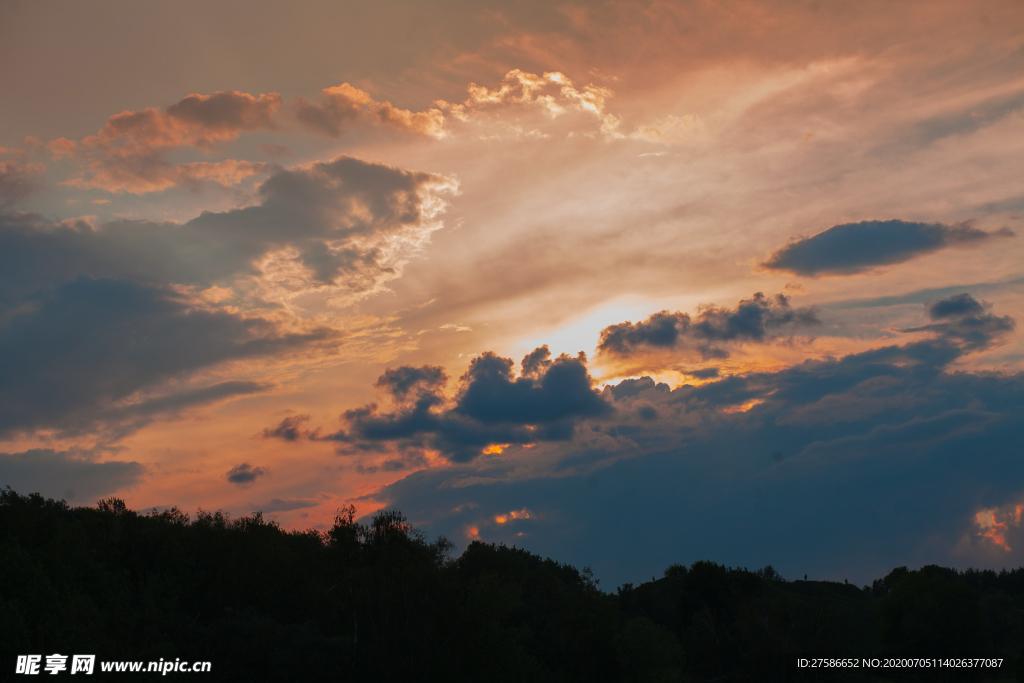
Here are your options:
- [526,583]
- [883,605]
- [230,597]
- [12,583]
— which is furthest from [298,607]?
[883,605]

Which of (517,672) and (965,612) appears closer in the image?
(517,672)

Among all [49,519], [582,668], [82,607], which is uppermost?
[49,519]

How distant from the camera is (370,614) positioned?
75.2 meters

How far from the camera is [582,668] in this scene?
91938 mm

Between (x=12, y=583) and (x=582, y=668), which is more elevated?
(x=12, y=583)

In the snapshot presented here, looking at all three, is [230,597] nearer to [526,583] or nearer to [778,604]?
[526,583]

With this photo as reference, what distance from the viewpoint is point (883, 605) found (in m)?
106

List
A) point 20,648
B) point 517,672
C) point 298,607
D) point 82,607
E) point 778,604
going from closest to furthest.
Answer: point 20,648
point 82,607
point 517,672
point 298,607
point 778,604

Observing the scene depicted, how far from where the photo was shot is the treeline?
68688 mm

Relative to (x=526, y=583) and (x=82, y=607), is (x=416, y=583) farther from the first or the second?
(x=526, y=583)

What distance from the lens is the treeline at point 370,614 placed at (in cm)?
6869

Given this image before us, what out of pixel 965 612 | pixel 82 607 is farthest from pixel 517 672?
pixel 965 612

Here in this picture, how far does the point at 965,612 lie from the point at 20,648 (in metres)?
120

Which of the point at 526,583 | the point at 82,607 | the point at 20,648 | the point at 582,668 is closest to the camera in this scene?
the point at 20,648
